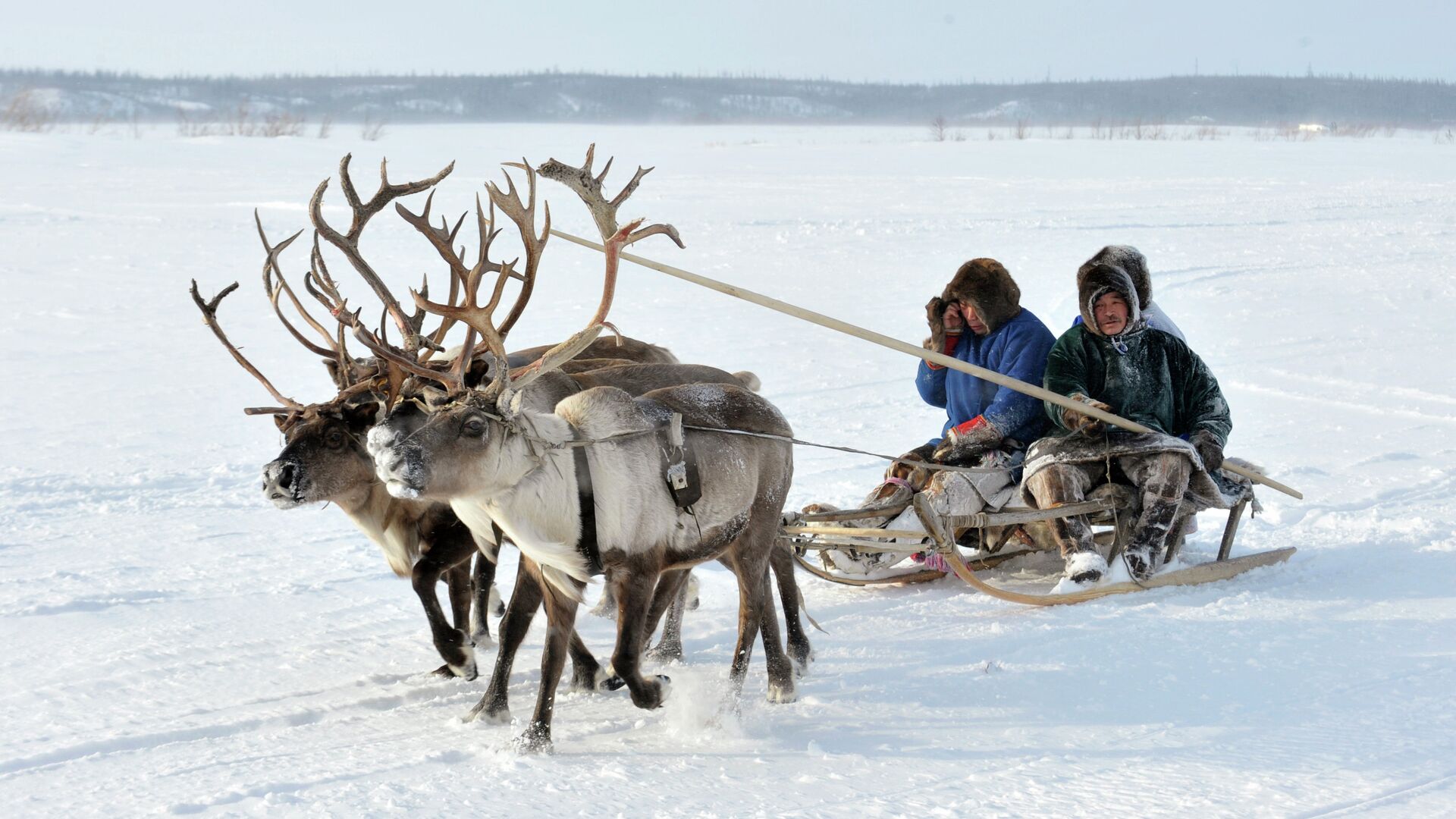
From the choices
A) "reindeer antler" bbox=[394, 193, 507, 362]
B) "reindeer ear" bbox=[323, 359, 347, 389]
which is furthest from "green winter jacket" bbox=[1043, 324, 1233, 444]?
"reindeer ear" bbox=[323, 359, 347, 389]

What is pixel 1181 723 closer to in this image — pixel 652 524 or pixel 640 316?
pixel 652 524

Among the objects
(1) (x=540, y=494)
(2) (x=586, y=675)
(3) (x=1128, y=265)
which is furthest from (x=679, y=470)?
(3) (x=1128, y=265)

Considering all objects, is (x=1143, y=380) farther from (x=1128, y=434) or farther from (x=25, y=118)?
(x=25, y=118)

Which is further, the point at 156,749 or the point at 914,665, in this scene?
the point at 914,665

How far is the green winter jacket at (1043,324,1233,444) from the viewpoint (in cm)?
673

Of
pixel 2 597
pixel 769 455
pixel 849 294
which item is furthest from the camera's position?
pixel 849 294

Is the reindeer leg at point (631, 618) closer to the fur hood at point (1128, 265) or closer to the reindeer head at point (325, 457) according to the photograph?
the reindeer head at point (325, 457)

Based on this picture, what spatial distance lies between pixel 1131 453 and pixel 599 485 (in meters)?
2.87

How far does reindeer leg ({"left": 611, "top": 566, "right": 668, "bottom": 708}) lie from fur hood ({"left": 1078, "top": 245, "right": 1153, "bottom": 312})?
288 cm

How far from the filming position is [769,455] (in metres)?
5.56

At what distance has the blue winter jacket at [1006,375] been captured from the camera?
22.9 feet

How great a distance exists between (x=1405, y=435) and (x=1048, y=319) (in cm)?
403

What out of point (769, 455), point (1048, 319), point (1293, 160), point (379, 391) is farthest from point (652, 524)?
point (1293, 160)

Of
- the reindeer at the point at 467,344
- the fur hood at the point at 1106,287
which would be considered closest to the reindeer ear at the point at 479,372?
the reindeer at the point at 467,344
